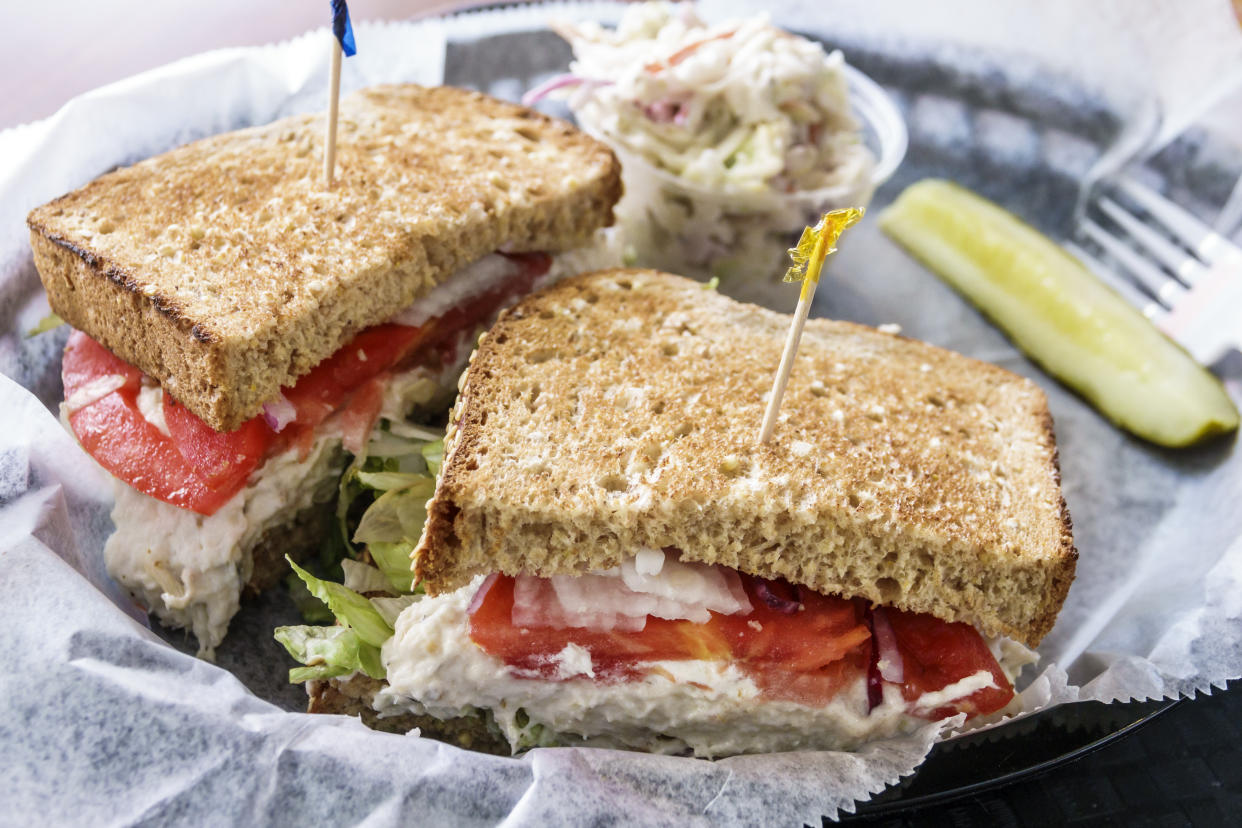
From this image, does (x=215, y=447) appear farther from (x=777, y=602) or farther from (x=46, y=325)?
(x=777, y=602)

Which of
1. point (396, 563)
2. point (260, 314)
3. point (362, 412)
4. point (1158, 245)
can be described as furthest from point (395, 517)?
point (1158, 245)

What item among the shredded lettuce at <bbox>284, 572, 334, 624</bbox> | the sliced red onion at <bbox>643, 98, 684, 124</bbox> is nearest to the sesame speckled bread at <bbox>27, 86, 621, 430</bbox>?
the sliced red onion at <bbox>643, 98, 684, 124</bbox>

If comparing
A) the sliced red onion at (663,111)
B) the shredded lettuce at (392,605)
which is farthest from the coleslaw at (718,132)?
the shredded lettuce at (392,605)

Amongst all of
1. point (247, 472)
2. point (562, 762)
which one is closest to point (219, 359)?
point (247, 472)

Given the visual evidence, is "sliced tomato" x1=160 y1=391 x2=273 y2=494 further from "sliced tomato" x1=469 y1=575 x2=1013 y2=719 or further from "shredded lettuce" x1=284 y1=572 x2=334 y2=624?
"sliced tomato" x1=469 y1=575 x2=1013 y2=719

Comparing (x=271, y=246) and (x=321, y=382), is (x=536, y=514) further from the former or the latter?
(x=271, y=246)

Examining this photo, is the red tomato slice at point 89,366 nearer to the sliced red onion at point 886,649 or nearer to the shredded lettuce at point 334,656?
the shredded lettuce at point 334,656
